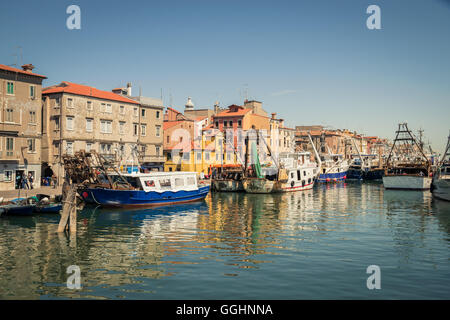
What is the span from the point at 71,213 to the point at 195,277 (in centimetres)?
1232

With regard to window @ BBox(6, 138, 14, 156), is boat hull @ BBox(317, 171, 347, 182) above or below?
below

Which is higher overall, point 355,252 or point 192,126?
point 192,126

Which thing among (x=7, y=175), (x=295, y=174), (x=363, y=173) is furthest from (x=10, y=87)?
(x=363, y=173)

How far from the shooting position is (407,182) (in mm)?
62281

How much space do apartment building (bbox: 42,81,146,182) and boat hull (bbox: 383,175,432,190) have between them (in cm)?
3929

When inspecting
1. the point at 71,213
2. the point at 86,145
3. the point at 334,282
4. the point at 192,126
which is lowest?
the point at 334,282

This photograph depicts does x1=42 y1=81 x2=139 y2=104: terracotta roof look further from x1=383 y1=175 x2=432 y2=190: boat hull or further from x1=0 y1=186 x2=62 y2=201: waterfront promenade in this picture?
x1=383 y1=175 x2=432 y2=190: boat hull

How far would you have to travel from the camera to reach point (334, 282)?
16344 millimetres

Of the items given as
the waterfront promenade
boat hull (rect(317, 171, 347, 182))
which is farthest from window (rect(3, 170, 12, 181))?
boat hull (rect(317, 171, 347, 182))

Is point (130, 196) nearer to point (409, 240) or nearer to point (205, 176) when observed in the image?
point (409, 240)

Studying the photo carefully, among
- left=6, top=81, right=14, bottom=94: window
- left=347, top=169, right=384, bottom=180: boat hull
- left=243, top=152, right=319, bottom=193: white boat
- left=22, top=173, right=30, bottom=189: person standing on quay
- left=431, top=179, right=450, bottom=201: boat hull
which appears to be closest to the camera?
left=6, top=81, right=14, bottom=94: window

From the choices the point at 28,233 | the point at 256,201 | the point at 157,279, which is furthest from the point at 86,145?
the point at 157,279

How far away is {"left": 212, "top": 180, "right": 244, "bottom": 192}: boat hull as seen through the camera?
58.6m

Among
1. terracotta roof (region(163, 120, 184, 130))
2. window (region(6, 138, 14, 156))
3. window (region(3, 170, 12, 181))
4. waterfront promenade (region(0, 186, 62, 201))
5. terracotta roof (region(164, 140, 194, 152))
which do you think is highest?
terracotta roof (region(163, 120, 184, 130))
